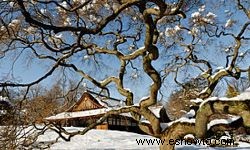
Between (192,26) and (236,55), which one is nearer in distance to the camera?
(236,55)

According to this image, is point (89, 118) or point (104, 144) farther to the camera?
point (89, 118)

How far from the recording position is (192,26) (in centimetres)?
1442

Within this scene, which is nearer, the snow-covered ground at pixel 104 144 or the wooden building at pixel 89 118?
the snow-covered ground at pixel 104 144

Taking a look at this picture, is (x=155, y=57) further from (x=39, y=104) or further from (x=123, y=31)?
(x=39, y=104)

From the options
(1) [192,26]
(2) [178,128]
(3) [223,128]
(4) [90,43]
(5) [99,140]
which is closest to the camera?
(3) [223,128]

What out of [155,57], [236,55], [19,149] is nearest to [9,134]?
[19,149]

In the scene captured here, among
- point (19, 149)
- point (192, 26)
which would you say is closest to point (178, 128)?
point (19, 149)

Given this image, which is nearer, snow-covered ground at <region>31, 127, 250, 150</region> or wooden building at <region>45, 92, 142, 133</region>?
snow-covered ground at <region>31, 127, 250, 150</region>

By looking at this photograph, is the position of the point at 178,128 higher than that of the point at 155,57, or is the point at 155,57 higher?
the point at 155,57

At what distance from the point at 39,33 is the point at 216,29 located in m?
7.04

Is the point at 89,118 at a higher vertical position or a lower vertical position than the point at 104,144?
higher

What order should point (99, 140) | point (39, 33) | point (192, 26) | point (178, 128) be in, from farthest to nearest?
point (99, 140) → point (192, 26) → point (39, 33) → point (178, 128)

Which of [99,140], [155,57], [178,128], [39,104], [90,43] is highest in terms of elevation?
[90,43]

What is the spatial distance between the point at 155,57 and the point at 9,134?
4.13 meters
